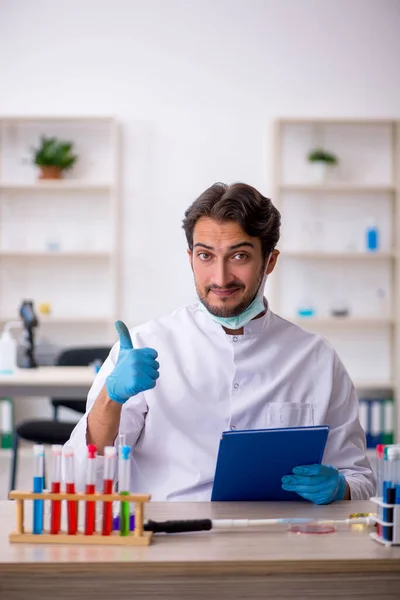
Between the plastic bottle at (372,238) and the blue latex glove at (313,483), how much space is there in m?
3.87

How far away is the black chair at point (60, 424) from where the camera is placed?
11.4 ft

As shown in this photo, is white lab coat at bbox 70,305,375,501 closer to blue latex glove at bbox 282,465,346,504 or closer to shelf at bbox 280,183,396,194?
blue latex glove at bbox 282,465,346,504

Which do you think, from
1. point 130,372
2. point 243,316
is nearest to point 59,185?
point 243,316

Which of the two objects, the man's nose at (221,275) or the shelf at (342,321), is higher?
the man's nose at (221,275)

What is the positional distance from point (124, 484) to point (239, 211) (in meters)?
0.74

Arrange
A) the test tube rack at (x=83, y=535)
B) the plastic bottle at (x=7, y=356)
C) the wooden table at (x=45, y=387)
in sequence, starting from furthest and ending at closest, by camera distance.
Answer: the plastic bottle at (x=7, y=356), the wooden table at (x=45, y=387), the test tube rack at (x=83, y=535)

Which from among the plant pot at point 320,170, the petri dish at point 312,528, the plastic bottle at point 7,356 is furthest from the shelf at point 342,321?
the petri dish at point 312,528

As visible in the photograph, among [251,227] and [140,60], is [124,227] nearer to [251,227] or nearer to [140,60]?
[140,60]

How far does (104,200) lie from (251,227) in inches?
144

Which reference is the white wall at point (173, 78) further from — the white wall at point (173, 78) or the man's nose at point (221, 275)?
the man's nose at point (221, 275)

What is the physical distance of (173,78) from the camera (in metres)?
5.38

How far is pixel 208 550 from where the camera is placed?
1.23 m

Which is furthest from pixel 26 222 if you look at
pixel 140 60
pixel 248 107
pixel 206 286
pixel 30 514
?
pixel 30 514

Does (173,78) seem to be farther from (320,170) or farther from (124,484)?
(124,484)
